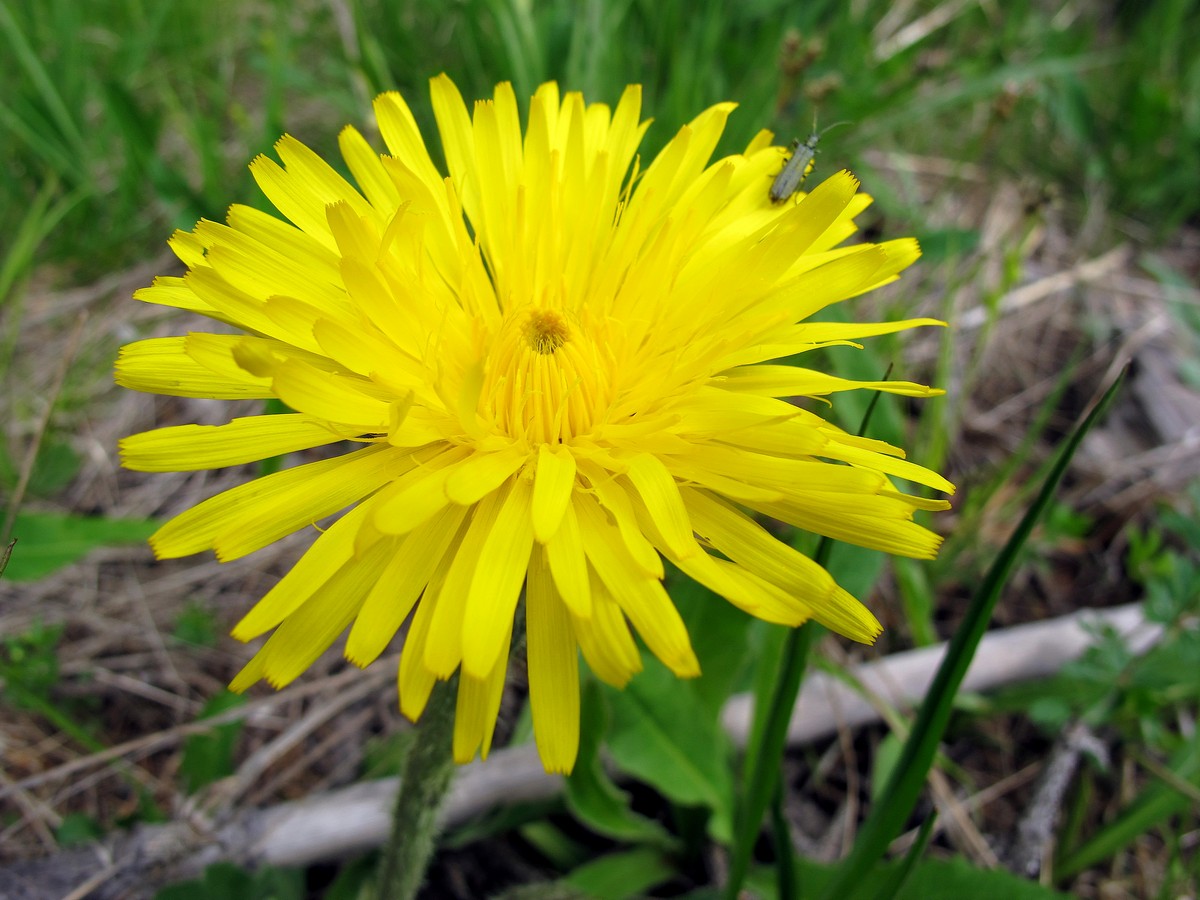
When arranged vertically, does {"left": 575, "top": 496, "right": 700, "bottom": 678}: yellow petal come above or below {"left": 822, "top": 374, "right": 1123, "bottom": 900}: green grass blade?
above

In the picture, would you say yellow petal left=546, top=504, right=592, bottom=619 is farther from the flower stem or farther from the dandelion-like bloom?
the flower stem

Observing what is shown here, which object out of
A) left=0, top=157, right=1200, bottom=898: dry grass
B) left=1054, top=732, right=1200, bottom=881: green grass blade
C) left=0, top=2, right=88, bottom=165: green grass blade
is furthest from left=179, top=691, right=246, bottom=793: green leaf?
left=0, top=2, right=88, bottom=165: green grass blade

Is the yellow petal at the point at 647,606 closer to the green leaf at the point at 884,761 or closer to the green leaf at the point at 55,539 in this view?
the green leaf at the point at 884,761

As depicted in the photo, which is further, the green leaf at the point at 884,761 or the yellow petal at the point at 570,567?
the green leaf at the point at 884,761

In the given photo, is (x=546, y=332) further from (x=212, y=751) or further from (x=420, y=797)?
(x=212, y=751)

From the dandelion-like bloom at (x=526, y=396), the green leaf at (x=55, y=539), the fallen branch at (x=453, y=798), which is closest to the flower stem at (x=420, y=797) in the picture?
the fallen branch at (x=453, y=798)

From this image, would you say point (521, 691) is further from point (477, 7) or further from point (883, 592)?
point (477, 7)
